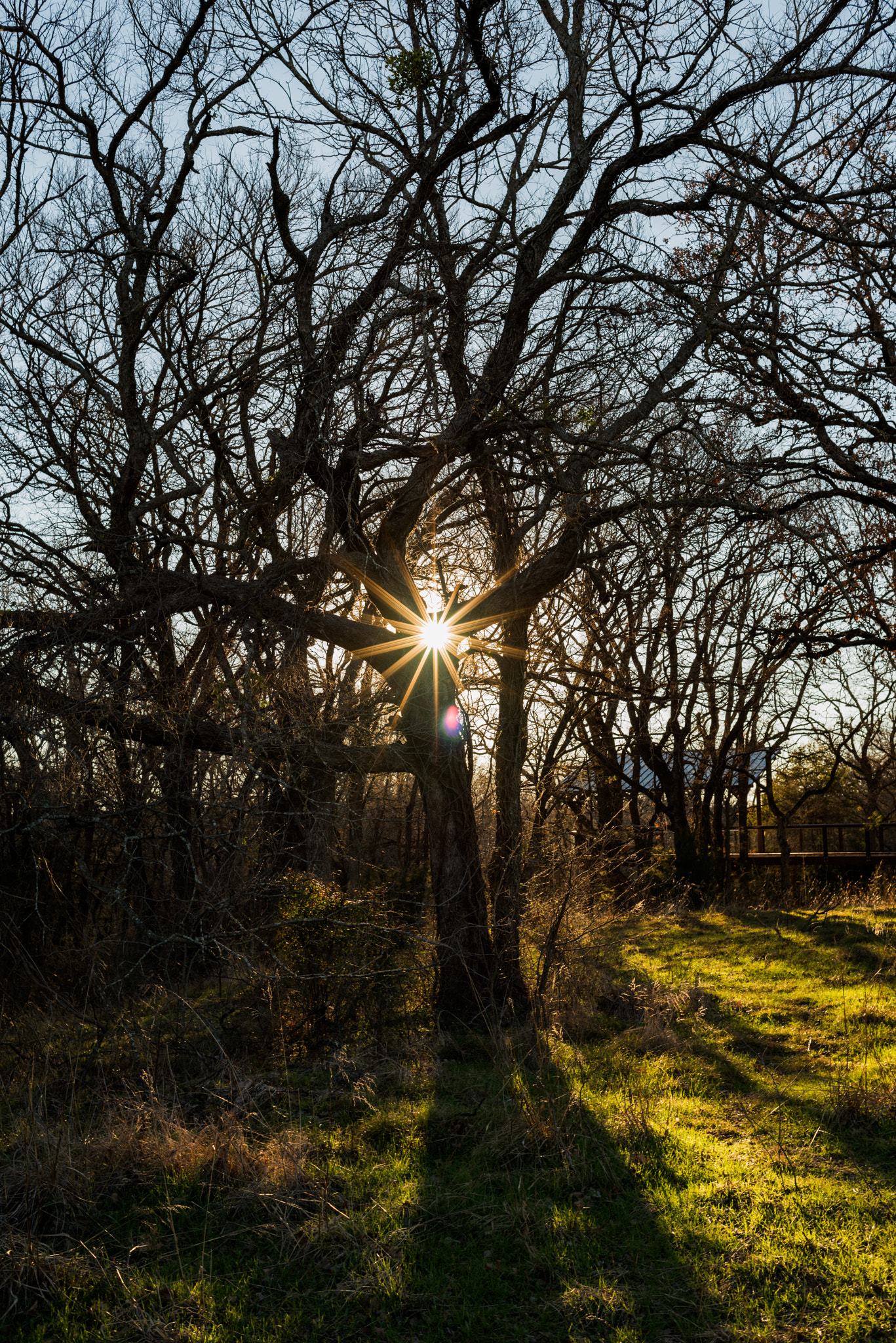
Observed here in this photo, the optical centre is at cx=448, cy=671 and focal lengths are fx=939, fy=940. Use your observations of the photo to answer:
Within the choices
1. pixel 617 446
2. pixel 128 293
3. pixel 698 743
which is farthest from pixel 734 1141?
pixel 698 743

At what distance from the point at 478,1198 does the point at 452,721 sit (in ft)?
14.6

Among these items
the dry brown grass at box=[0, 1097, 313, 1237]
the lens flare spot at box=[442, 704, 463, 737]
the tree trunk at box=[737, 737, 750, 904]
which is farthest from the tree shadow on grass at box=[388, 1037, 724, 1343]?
the tree trunk at box=[737, 737, 750, 904]

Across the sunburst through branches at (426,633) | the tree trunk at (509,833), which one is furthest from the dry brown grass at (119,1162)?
the sunburst through branches at (426,633)

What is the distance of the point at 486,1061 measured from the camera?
724cm

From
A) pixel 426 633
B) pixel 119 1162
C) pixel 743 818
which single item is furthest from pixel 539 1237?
pixel 743 818

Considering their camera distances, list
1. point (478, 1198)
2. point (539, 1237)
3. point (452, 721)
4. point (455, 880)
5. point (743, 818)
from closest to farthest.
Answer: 1. point (539, 1237)
2. point (478, 1198)
3. point (455, 880)
4. point (452, 721)
5. point (743, 818)

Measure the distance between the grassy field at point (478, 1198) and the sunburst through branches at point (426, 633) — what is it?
3205 mm

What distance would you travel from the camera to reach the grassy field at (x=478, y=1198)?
3.64m

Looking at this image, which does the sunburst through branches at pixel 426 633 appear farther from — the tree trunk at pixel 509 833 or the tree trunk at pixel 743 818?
the tree trunk at pixel 743 818

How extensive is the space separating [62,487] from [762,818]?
2215 cm

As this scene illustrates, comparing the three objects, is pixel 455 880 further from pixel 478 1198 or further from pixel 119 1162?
pixel 119 1162

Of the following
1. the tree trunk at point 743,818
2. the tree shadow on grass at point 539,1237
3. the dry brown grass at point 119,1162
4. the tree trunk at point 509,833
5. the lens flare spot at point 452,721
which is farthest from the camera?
the tree trunk at point 743,818

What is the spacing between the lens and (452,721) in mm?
8500

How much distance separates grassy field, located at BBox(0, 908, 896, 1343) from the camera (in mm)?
3643
